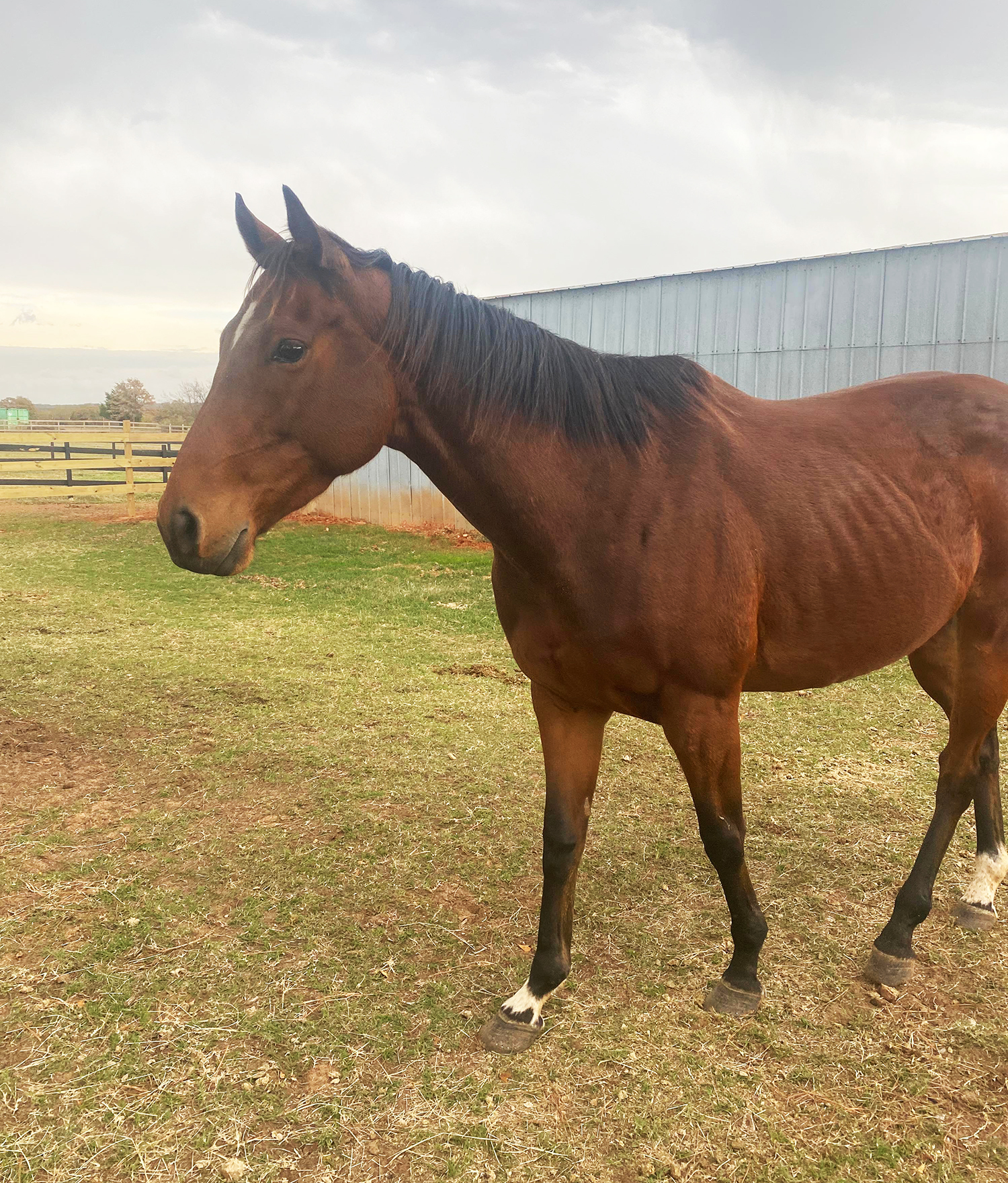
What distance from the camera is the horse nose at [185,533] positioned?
1.84 metres

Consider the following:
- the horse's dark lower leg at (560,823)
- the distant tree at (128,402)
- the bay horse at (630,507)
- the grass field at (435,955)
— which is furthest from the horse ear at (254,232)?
the distant tree at (128,402)

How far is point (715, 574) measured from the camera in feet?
7.33

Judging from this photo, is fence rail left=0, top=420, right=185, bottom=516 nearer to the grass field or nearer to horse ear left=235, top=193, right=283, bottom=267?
the grass field

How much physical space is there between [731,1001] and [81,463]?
20.3 m

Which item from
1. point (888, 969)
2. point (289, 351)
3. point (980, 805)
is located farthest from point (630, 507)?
point (980, 805)

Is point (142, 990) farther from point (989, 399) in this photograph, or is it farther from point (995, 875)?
point (989, 399)

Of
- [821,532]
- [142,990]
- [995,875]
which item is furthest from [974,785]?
[142,990]

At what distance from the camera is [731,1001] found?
8.27ft

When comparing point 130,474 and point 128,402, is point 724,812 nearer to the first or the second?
point 130,474

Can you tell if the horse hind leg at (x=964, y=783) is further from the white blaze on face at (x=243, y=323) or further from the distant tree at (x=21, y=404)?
the distant tree at (x=21, y=404)

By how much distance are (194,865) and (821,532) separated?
9.70 feet

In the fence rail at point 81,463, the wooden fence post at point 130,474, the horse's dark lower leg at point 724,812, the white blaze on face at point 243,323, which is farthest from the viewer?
the fence rail at point 81,463

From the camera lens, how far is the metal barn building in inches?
351

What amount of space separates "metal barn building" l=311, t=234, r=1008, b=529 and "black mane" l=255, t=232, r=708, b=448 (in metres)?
5.98
